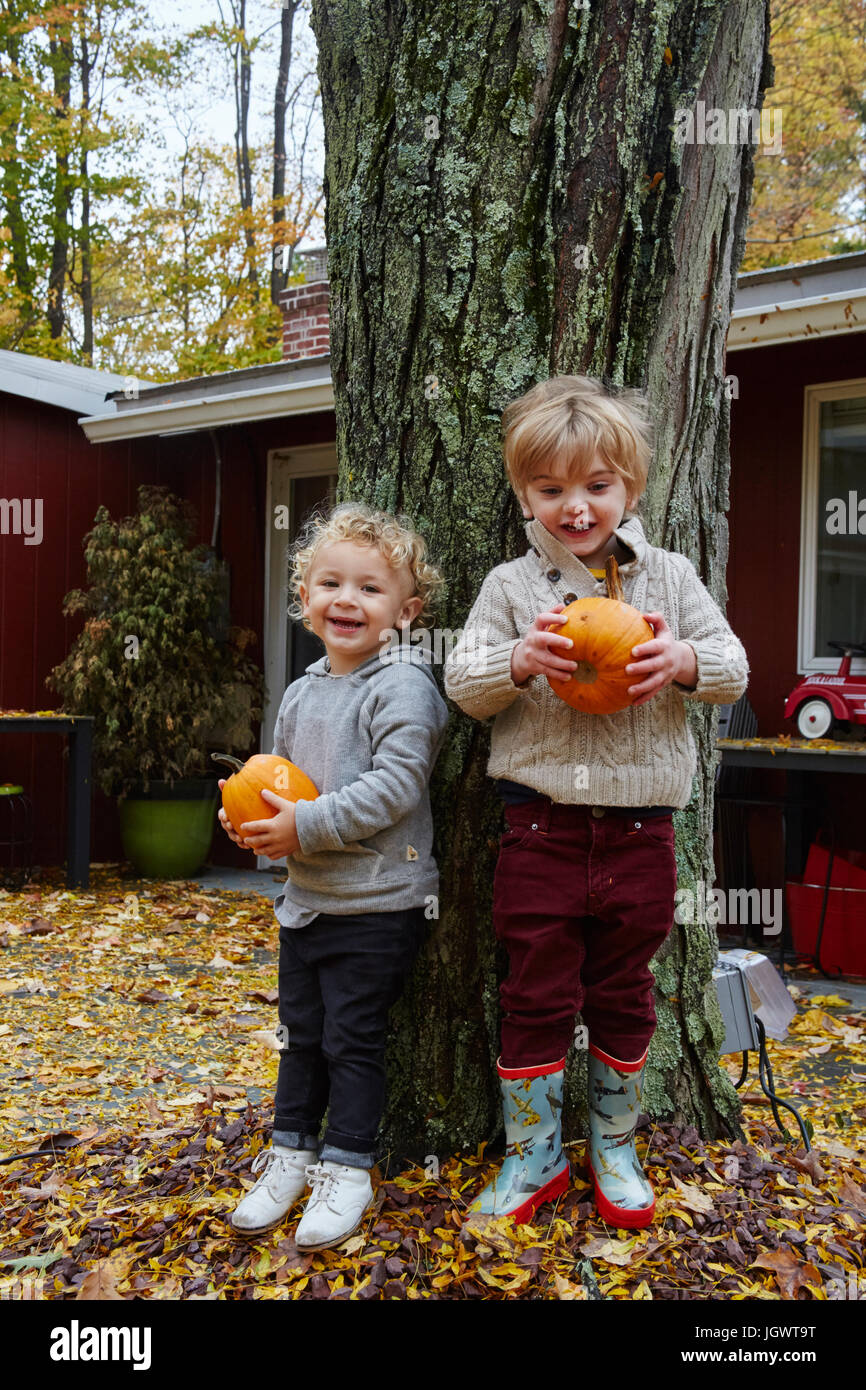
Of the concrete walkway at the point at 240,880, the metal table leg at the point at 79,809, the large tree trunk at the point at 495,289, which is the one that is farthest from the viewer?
the concrete walkway at the point at 240,880

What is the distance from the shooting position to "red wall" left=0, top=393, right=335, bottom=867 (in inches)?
336

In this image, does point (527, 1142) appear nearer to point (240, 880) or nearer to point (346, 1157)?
point (346, 1157)

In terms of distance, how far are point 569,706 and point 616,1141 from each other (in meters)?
0.88

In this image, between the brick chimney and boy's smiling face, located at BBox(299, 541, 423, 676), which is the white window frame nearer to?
boy's smiling face, located at BBox(299, 541, 423, 676)

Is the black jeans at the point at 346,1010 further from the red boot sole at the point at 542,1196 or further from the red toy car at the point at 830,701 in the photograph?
the red toy car at the point at 830,701

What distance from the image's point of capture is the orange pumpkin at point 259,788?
2396 mm

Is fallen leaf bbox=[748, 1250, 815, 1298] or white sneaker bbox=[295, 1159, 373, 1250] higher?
white sneaker bbox=[295, 1159, 373, 1250]

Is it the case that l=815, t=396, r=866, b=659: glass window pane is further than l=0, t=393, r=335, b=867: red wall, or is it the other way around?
l=0, t=393, r=335, b=867: red wall

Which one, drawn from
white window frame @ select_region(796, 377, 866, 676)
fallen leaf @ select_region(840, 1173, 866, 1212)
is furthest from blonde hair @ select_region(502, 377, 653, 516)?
white window frame @ select_region(796, 377, 866, 676)

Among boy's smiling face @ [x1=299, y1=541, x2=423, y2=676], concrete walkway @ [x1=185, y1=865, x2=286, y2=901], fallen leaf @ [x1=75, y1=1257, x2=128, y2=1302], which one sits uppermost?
boy's smiling face @ [x1=299, y1=541, x2=423, y2=676]

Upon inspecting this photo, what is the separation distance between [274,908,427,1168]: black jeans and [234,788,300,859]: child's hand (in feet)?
0.68

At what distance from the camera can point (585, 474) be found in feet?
7.45

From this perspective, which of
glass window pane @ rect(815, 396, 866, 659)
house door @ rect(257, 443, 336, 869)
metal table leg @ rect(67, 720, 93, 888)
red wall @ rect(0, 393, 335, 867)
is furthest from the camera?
house door @ rect(257, 443, 336, 869)

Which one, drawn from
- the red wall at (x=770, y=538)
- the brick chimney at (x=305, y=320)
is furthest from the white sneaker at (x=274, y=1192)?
the brick chimney at (x=305, y=320)
